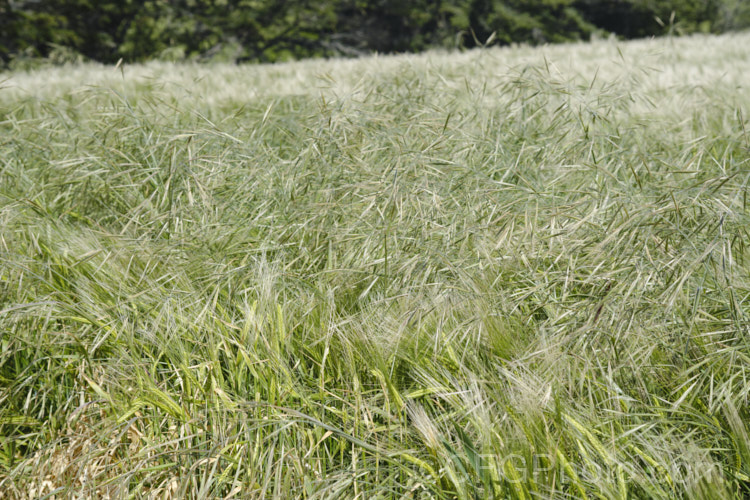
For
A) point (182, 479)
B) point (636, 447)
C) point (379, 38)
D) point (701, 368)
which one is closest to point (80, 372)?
point (182, 479)

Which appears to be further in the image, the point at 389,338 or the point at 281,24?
the point at 281,24

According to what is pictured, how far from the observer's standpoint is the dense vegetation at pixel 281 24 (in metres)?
8.62

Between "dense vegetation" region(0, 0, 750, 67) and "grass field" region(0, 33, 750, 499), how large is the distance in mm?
6615

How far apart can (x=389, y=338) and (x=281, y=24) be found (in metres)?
9.76

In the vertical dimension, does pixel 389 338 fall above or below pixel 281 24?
above

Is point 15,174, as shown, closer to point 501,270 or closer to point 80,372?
point 80,372

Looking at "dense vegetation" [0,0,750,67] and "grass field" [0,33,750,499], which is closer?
"grass field" [0,33,750,499]

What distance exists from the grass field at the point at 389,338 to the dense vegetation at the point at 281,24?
661cm

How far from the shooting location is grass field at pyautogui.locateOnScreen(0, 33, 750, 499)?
977 mm

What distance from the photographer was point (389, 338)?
1.16 metres

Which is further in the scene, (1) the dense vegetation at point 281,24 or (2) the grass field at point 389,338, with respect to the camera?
(1) the dense vegetation at point 281,24

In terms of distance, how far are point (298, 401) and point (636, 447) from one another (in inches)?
25.4

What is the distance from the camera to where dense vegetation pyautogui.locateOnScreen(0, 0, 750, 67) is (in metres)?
8.62

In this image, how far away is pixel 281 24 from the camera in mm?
9883
